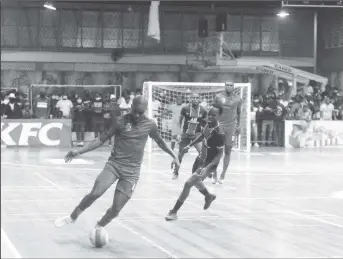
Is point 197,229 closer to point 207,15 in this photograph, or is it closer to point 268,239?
point 268,239

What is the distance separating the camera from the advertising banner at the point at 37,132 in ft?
102

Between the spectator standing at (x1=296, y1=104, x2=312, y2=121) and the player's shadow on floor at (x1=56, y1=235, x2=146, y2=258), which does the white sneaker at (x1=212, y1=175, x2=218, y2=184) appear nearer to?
the player's shadow on floor at (x1=56, y1=235, x2=146, y2=258)

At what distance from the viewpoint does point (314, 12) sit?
1937 inches

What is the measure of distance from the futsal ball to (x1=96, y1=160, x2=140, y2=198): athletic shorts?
0.58 meters

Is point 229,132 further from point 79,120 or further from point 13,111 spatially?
point 13,111

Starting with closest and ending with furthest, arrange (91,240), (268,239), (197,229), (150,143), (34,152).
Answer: (91,240) → (268,239) → (197,229) → (34,152) → (150,143)

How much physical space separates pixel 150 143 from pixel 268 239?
19254 mm

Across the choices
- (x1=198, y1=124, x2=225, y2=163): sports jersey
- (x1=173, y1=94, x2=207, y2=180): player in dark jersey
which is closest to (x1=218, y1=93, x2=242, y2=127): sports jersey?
(x1=173, y1=94, x2=207, y2=180): player in dark jersey

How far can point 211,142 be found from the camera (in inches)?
556

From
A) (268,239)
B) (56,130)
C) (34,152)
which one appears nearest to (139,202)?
(268,239)

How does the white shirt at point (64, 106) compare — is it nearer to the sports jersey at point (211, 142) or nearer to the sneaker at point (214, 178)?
the sneaker at point (214, 178)

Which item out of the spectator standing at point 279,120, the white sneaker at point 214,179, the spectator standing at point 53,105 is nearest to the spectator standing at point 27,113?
the spectator standing at point 53,105

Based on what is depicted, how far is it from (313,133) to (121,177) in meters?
25.6

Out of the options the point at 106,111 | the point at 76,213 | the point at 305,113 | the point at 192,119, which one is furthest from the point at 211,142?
the point at 305,113
